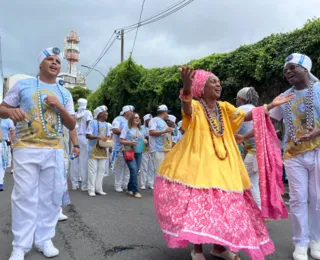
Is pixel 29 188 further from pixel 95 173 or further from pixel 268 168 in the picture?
pixel 95 173

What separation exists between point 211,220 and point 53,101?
6.26 feet

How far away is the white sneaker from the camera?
362 cm

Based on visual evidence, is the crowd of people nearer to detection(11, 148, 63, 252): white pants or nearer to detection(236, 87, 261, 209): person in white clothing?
detection(11, 148, 63, 252): white pants

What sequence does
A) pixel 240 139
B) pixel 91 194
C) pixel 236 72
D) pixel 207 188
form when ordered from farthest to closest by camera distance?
pixel 236 72 < pixel 91 194 < pixel 240 139 < pixel 207 188

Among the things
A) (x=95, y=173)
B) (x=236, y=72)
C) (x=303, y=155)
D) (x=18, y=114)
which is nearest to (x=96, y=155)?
(x=95, y=173)

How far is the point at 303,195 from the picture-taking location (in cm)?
381

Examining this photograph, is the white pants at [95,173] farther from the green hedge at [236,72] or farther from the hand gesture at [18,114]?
the green hedge at [236,72]

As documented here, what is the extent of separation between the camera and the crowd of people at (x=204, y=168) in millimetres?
3115

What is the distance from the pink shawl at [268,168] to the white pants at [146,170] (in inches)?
224

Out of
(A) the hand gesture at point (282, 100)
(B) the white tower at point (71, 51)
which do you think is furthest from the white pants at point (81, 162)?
(B) the white tower at point (71, 51)

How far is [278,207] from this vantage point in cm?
338

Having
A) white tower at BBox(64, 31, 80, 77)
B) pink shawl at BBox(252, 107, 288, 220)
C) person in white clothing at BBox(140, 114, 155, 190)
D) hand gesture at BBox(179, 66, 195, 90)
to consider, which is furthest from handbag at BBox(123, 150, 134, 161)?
white tower at BBox(64, 31, 80, 77)

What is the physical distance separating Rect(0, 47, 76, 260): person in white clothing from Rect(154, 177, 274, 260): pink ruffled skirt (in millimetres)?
1183

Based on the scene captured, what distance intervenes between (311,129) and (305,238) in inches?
47.2
